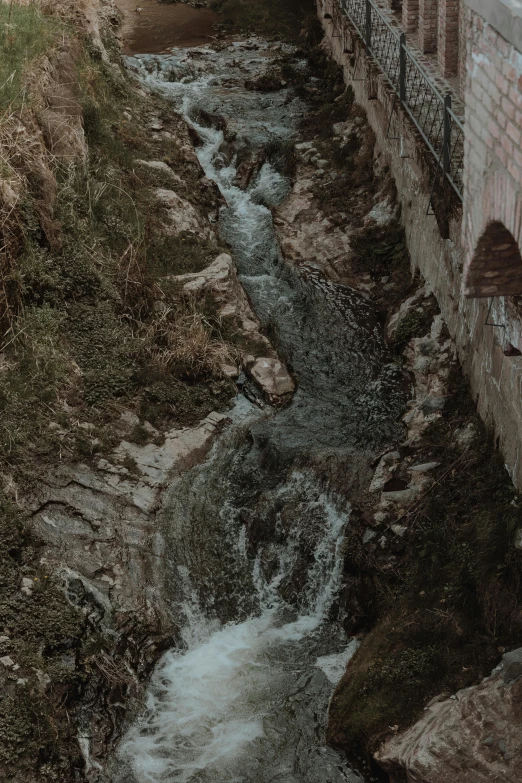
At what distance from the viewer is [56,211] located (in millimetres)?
10156

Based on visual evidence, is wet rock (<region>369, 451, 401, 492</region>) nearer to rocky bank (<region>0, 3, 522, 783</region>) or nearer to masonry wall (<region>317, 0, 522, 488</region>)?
rocky bank (<region>0, 3, 522, 783</region>)

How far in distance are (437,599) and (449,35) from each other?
7.38m

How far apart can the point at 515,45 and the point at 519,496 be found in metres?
3.77

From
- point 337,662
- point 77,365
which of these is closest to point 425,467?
point 337,662

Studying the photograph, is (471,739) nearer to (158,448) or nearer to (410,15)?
(158,448)

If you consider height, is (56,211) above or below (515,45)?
below

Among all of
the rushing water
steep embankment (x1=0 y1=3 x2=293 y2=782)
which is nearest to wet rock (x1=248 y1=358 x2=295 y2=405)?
steep embankment (x1=0 y1=3 x2=293 y2=782)

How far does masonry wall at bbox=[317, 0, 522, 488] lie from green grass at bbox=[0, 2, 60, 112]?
14.5 ft

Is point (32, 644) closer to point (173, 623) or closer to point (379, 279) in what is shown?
point (173, 623)

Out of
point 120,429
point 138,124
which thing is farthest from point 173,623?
point 138,124

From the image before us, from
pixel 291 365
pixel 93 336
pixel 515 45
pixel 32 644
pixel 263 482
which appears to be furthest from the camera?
pixel 291 365

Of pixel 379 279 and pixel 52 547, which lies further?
pixel 379 279

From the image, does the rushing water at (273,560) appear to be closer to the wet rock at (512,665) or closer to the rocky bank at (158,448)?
the rocky bank at (158,448)

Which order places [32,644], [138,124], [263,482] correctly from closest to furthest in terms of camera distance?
[32,644] → [263,482] → [138,124]
